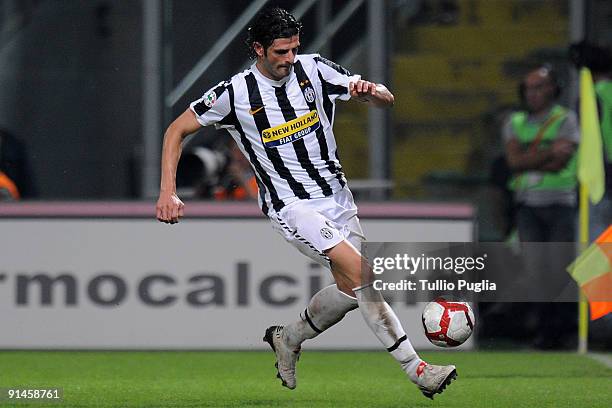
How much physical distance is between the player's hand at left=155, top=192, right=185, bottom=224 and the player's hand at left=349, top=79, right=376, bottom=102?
0.95 meters

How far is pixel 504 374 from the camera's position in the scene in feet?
29.6

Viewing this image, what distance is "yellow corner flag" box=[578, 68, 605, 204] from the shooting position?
10.4 meters

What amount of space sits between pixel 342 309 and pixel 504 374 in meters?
1.85

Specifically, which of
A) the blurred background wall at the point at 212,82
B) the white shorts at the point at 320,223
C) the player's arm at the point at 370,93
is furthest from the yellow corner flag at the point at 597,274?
the player's arm at the point at 370,93

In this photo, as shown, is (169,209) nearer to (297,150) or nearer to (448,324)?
(297,150)

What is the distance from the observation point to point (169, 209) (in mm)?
7066

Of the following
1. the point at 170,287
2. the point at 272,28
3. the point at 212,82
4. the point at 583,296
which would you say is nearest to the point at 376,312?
the point at 272,28

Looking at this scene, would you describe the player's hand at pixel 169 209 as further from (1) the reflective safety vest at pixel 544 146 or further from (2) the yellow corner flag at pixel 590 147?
(1) the reflective safety vest at pixel 544 146

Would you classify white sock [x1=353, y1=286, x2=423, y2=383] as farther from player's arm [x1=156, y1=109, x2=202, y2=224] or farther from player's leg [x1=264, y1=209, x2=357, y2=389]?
player's arm [x1=156, y1=109, x2=202, y2=224]

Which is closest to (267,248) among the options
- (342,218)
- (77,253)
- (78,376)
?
(77,253)

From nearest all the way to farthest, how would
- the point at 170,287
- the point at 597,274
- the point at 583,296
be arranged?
the point at 597,274
the point at 170,287
the point at 583,296

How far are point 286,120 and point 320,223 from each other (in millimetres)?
533

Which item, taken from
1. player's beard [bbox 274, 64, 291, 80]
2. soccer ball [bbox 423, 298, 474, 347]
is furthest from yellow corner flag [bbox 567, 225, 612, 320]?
player's beard [bbox 274, 64, 291, 80]

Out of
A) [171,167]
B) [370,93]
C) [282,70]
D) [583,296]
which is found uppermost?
[282,70]
